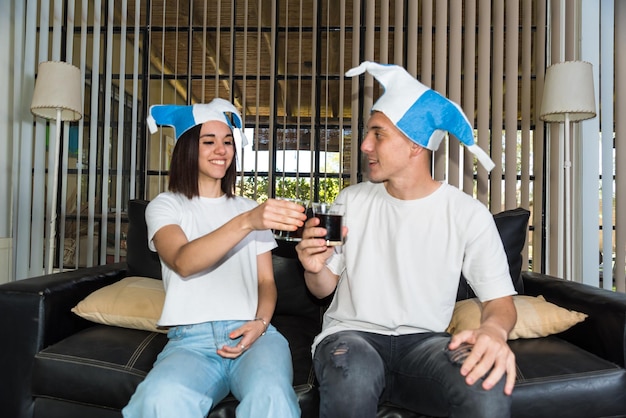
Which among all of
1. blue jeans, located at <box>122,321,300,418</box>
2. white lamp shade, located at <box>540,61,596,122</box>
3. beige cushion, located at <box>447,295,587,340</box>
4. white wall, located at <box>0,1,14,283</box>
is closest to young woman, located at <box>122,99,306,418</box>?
blue jeans, located at <box>122,321,300,418</box>

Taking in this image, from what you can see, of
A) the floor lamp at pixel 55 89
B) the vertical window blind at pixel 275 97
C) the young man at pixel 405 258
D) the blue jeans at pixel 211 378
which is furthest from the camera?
the vertical window blind at pixel 275 97

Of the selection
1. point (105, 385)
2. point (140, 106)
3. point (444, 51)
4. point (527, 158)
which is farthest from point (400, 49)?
point (105, 385)

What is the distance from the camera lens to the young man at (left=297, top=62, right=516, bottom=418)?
1.48 m

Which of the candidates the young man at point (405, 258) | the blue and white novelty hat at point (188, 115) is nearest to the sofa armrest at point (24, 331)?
the blue and white novelty hat at point (188, 115)

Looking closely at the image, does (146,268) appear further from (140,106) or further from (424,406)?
(140,106)

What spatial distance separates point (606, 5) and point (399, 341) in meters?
3.42

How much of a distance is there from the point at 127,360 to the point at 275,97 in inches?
115

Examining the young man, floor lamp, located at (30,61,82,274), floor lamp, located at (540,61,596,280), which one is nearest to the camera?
the young man

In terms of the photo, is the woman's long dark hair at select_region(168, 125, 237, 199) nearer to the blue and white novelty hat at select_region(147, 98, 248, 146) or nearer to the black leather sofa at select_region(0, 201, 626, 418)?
the blue and white novelty hat at select_region(147, 98, 248, 146)

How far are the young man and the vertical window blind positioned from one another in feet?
7.49

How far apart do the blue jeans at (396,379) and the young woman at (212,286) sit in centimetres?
14

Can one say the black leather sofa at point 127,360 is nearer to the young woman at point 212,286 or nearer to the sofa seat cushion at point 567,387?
the sofa seat cushion at point 567,387

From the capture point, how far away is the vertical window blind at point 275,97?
3986mm

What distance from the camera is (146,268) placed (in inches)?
92.4
